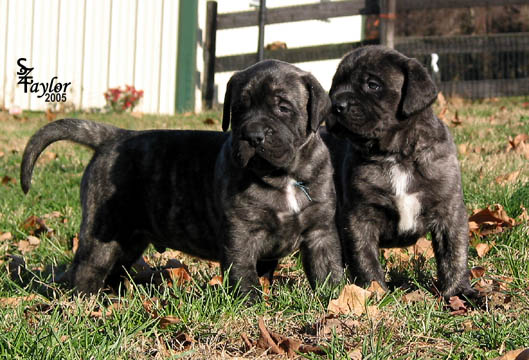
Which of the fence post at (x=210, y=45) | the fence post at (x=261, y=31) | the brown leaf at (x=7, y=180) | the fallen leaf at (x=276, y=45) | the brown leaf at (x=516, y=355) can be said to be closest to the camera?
the brown leaf at (x=516, y=355)

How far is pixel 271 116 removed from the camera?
12.9 feet

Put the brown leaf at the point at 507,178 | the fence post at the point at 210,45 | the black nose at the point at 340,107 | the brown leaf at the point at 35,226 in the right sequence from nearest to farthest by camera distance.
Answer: the black nose at the point at 340,107, the brown leaf at the point at 35,226, the brown leaf at the point at 507,178, the fence post at the point at 210,45

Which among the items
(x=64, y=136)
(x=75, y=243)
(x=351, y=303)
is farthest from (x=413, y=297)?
(x=75, y=243)

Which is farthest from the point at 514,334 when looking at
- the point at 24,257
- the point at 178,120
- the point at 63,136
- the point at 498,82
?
the point at 498,82

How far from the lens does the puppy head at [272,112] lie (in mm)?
3816

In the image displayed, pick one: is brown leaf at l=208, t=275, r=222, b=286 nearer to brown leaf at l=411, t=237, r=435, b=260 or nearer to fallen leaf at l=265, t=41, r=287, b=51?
brown leaf at l=411, t=237, r=435, b=260

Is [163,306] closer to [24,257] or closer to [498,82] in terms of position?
[24,257]

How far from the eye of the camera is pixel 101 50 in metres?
12.7

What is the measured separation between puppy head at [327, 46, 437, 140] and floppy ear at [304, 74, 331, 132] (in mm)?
96

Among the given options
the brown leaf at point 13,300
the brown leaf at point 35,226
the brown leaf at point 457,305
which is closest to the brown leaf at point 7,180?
the brown leaf at point 35,226

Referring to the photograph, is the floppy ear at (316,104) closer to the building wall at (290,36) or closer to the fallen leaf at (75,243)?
the fallen leaf at (75,243)

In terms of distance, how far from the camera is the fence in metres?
11.1

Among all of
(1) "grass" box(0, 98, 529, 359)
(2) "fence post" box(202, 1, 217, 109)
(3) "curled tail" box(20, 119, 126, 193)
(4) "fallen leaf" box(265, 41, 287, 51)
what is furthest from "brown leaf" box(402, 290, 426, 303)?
(4) "fallen leaf" box(265, 41, 287, 51)

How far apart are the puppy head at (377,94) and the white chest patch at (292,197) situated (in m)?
0.43
